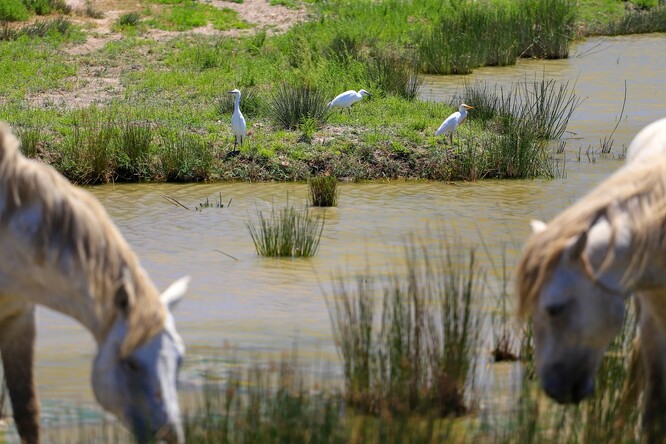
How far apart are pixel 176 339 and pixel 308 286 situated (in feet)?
13.1

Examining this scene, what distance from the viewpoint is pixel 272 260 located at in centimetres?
848

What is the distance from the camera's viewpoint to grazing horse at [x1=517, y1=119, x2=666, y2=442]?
13.1ft

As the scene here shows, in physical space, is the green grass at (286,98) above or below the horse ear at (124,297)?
below

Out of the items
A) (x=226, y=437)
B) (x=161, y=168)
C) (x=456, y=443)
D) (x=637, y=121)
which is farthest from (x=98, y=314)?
(x=637, y=121)

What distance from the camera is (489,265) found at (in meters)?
8.07

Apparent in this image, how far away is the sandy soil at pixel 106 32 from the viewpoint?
14.5 metres

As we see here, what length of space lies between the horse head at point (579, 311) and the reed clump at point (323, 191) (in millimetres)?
6323

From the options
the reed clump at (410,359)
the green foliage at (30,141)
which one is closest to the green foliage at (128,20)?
the green foliage at (30,141)

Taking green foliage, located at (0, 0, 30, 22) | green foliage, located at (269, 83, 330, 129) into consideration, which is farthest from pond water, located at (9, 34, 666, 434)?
green foliage, located at (0, 0, 30, 22)

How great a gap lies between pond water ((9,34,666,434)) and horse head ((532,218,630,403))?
1454mm

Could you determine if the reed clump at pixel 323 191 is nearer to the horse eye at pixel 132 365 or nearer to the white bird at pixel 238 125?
the white bird at pixel 238 125

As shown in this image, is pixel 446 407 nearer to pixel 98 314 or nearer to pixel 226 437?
pixel 226 437

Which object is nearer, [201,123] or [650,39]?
[201,123]

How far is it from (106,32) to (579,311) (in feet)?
57.0
